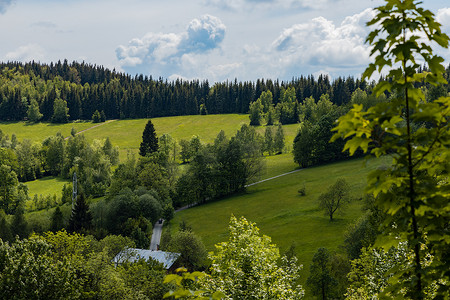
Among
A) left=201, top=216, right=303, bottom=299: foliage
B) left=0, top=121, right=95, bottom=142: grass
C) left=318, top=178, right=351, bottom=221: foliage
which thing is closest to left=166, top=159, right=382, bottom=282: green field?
left=318, top=178, right=351, bottom=221: foliage

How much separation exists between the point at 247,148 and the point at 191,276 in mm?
96434

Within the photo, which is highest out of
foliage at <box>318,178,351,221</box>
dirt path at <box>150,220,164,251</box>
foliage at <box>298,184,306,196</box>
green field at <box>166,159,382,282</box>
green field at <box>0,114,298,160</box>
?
green field at <box>0,114,298,160</box>

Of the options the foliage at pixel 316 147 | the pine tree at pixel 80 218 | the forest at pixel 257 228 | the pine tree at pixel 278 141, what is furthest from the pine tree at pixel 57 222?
the pine tree at pixel 278 141

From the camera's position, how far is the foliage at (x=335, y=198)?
218 feet

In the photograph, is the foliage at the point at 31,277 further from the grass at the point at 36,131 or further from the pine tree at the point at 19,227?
the grass at the point at 36,131

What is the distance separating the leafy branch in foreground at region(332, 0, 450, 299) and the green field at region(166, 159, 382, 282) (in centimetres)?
4878

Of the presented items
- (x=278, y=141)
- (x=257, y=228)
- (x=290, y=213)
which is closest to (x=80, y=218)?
(x=290, y=213)

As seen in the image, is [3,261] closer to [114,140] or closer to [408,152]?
[408,152]

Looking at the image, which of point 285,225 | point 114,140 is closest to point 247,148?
point 285,225

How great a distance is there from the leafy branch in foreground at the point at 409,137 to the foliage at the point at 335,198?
2474 inches

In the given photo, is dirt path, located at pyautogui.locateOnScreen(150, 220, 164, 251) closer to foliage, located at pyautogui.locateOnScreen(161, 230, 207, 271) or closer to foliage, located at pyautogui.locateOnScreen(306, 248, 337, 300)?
foliage, located at pyautogui.locateOnScreen(161, 230, 207, 271)

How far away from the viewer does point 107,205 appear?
2977 inches

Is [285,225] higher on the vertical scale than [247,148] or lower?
lower

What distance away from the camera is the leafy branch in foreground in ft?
17.3
